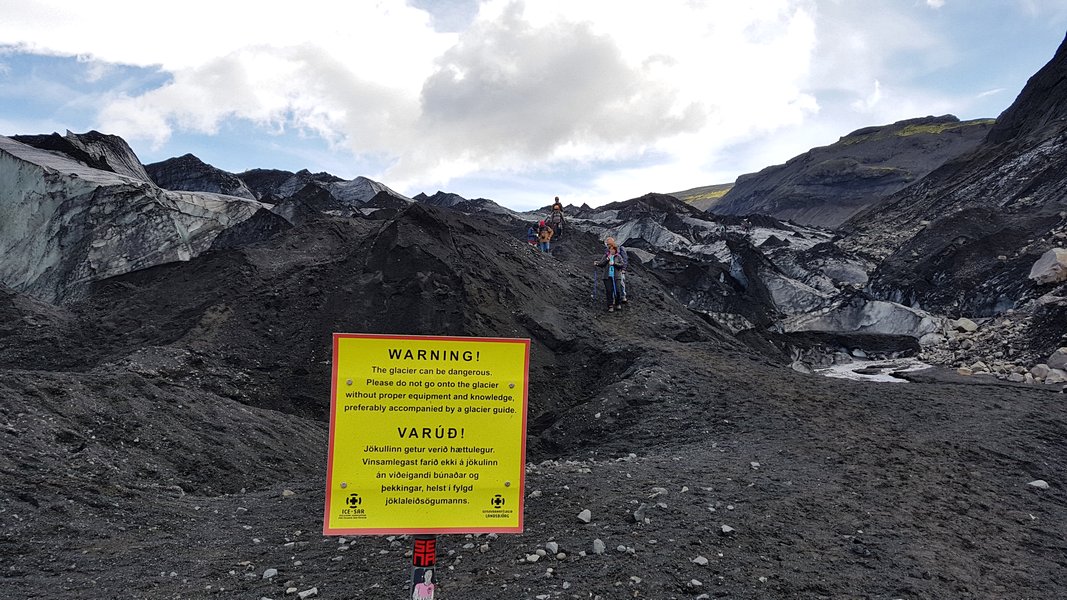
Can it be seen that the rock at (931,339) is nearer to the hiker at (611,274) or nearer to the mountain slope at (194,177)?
the hiker at (611,274)

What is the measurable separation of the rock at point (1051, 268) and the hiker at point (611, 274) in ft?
30.7

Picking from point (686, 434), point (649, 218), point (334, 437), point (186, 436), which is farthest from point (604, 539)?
point (649, 218)

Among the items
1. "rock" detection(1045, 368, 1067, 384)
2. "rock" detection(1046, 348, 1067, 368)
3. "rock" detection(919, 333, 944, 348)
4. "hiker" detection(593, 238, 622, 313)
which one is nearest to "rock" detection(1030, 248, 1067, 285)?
"rock" detection(919, 333, 944, 348)

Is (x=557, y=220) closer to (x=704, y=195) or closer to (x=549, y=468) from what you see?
(x=549, y=468)

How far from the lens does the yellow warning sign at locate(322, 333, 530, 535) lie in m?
2.67

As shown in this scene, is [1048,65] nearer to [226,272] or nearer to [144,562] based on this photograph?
[226,272]

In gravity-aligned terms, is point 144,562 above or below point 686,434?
below

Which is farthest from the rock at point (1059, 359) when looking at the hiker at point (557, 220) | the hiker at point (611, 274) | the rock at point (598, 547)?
the hiker at point (557, 220)

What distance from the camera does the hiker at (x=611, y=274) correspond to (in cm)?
1209

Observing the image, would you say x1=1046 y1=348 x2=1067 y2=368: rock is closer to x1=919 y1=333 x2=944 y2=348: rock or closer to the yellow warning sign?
x1=919 y1=333 x2=944 y2=348: rock

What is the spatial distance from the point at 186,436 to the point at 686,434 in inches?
205

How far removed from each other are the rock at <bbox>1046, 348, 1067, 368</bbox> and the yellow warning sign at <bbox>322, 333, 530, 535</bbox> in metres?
10.6

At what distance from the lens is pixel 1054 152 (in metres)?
26.6

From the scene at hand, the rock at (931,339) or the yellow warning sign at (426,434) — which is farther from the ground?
the rock at (931,339)
